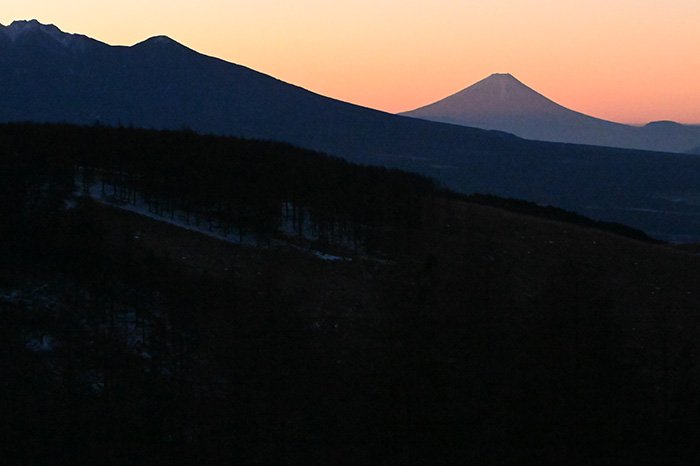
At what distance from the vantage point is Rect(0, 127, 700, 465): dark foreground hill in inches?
908

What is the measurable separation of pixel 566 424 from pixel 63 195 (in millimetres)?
29319

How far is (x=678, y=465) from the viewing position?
23.7 metres

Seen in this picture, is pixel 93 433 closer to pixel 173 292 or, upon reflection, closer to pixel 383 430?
pixel 383 430

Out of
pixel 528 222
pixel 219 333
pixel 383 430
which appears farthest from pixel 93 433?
pixel 528 222

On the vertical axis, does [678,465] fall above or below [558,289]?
below

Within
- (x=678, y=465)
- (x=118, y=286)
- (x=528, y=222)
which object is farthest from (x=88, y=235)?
(x=528, y=222)

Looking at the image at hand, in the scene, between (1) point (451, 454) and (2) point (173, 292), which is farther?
(2) point (173, 292)

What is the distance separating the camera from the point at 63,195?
1807 inches

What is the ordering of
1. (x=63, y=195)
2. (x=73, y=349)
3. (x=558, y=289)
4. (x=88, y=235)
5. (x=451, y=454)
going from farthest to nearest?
(x=63, y=195) < (x=88, y=235) < (x=73, y=349) < (x=558, y=289) < (x=451, y=454)

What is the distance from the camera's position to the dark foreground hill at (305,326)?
2306 cm

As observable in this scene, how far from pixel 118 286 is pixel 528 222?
103ft

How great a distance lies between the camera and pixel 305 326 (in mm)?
36812

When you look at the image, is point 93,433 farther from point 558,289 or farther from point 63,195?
point 63,195

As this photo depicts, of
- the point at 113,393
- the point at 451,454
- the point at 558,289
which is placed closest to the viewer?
the point at 451,454
